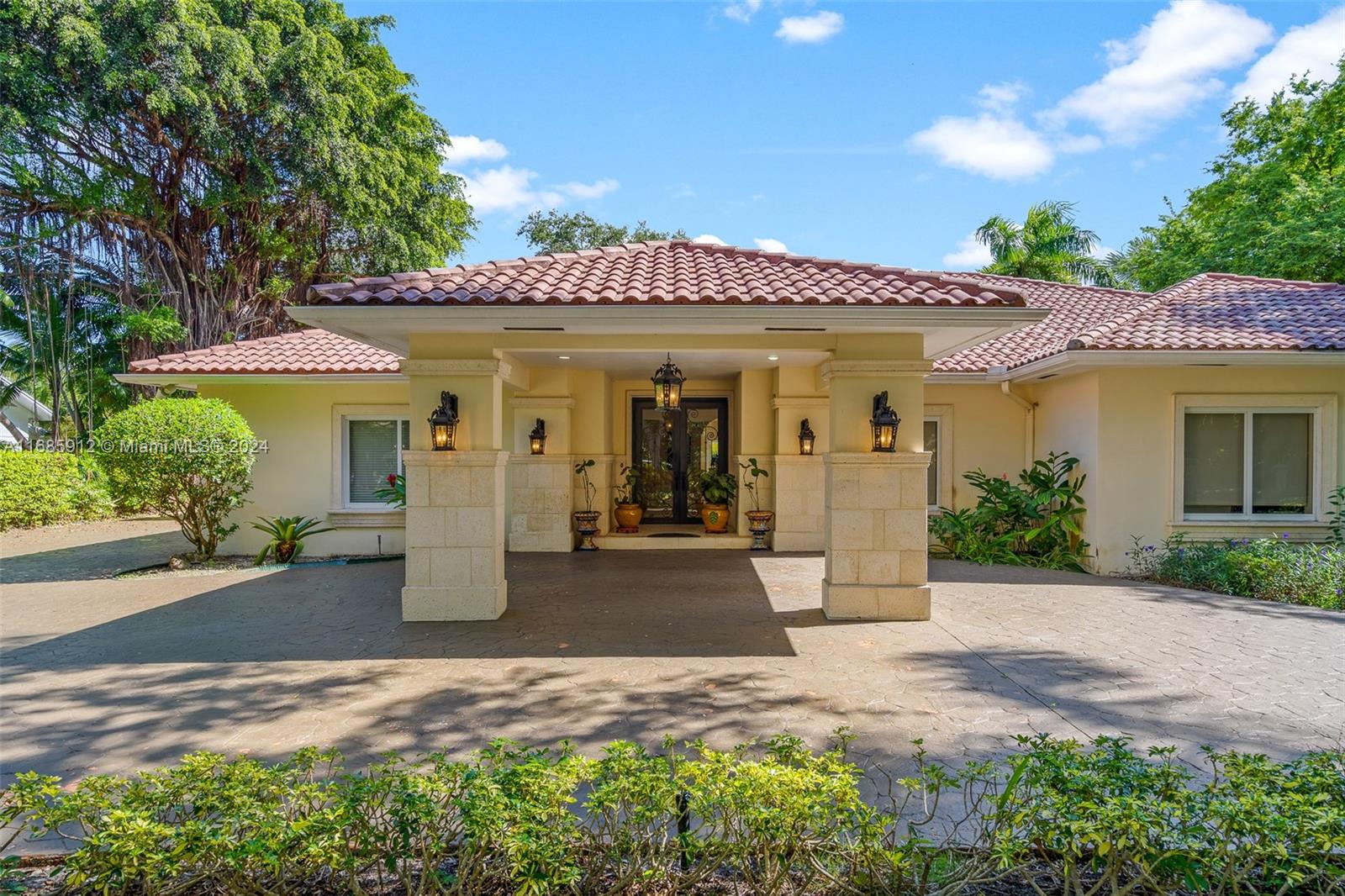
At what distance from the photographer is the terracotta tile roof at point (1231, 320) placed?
912cm

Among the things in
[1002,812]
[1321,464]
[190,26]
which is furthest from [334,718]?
[190,26]

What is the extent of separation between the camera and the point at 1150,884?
2.29 meters

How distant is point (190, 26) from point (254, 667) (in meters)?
16.0

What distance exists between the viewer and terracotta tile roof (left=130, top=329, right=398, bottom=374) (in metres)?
10.8

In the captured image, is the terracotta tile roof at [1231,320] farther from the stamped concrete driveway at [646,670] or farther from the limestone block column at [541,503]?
the limestone block column at [541,503]

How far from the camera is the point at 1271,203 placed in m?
19.2

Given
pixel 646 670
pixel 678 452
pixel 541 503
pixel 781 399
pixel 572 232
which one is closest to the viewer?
pixel 646 670

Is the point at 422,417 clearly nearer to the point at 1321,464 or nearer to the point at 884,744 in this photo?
the point at 884,744

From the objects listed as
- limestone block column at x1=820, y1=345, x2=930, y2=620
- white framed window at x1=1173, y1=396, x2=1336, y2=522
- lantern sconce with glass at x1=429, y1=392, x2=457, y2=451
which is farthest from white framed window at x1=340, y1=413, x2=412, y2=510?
white framed window at x1=1173, y1=396, x2=1336, y2=522

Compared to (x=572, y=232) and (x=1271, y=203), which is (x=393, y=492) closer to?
(x=572, y=232)

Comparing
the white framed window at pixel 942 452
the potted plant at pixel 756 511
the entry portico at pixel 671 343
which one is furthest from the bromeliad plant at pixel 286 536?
the white framed window at pixel 942 452

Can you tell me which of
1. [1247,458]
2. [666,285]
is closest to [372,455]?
[666,285]

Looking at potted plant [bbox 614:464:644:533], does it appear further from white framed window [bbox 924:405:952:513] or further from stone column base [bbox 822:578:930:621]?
stone column base [bbox 822:578:930:621]

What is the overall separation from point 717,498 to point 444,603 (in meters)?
6.46
